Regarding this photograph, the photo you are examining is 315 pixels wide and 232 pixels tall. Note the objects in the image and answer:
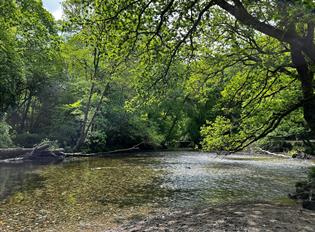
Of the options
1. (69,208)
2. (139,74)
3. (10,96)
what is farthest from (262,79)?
(10,96)

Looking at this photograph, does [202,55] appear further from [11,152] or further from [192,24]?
[11,152]

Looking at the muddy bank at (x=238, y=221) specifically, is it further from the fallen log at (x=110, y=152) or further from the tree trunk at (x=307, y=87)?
the fallen log at (x=110, y=152)

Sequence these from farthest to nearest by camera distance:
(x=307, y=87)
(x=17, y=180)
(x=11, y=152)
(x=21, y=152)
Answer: (x=21, y=152)
(x=11, y=152)
(x=17, y=180)
(x=307, y=87)

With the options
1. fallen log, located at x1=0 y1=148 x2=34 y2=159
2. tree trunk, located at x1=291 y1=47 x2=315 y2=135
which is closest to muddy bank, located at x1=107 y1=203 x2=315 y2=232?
tree trunk, located at x1=291 y1=47 x2=315 y2=135

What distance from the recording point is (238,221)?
7645 mm

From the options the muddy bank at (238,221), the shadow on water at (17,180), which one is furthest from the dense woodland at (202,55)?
the shadow on water at (17,180)

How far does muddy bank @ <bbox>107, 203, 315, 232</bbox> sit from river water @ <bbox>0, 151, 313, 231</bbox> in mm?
1817

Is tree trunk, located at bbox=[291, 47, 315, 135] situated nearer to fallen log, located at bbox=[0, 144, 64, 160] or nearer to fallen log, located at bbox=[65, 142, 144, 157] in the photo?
fallen log, located at bbox=[0, 144, 64, 160]

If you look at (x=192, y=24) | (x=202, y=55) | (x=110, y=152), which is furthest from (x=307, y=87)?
(x=110, y=152)

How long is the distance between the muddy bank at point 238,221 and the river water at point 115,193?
1.82m

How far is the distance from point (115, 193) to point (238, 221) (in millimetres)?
7107

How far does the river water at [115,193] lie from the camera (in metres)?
9.99

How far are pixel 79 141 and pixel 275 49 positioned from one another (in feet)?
83.1

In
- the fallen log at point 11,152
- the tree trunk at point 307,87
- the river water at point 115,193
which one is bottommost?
the river water at point 115,193
